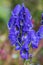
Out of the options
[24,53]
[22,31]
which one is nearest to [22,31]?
[22,31]

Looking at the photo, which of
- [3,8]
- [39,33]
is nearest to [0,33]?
[3,8]

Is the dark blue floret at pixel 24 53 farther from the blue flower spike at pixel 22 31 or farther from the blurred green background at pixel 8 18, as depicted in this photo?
the blurred green background at pixel 8 18

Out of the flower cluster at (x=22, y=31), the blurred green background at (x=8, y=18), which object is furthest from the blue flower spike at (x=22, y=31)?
the blurred green background at (x=8, y=18)

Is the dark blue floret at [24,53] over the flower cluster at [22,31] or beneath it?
beneath

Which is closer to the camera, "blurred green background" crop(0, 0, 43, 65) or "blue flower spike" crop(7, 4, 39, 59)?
"blue flower spike" crop(7, 4, 39, 59)

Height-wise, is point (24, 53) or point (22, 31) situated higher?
point (22, 31)

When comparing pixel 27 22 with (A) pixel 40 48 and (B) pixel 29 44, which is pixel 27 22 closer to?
(B) pixel 29 44

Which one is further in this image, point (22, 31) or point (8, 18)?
point (8, 18)

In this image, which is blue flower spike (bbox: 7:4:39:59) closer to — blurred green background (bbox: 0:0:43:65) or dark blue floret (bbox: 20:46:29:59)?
dark blue floret (bbox: 20:46:29:59)

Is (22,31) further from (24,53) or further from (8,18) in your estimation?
(8,18)

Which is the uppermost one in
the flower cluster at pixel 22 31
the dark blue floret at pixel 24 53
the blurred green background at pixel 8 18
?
the flower cluster at pixel 22 31

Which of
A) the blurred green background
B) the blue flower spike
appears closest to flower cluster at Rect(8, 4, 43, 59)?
the blue flower spike
